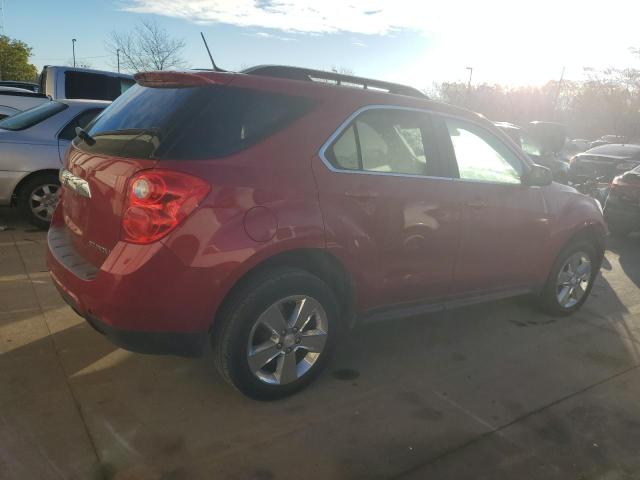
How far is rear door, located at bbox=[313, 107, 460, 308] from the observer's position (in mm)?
2883

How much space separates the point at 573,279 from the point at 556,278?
276 mm

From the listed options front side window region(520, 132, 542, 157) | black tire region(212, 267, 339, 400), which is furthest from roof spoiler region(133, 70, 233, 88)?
front side window region(520, 132, 542, 157)

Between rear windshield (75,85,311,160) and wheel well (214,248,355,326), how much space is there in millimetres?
607

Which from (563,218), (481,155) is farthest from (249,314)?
(563,218)

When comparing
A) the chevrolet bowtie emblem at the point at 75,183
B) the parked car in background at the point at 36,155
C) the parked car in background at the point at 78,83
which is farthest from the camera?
the parked car in background at the point at 78,83

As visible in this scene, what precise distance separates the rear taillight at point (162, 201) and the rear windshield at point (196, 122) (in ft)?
0.39

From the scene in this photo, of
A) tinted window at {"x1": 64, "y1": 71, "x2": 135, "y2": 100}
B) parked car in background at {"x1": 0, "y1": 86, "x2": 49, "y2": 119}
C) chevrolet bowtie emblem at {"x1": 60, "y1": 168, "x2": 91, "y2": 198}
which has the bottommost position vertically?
chevrolet bowtie emblem at {"x1": 60, "y1": 168, "x2": 91, "y2": 198}

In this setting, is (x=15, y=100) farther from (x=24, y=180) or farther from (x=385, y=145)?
(x=385, y=145)

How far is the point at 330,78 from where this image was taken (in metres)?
3.28

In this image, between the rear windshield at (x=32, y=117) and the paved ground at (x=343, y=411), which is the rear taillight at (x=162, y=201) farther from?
the rear windshield at (x=32, y=117)

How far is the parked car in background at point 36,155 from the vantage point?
18.6 feet

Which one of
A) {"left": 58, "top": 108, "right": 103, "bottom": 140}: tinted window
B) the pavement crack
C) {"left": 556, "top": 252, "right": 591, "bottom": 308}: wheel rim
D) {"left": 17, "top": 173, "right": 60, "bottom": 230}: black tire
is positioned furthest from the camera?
{"left": 58, "top": 108, "right": 103, "bottom": 140}: tinted window

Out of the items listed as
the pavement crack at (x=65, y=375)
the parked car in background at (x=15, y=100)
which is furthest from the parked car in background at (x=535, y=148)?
the pavement crack at (x=65, y=375)

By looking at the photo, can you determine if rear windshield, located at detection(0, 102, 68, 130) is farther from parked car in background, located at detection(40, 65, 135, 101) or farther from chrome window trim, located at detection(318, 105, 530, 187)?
chrome window trim, located at detection(318, 105, 530, 187)
